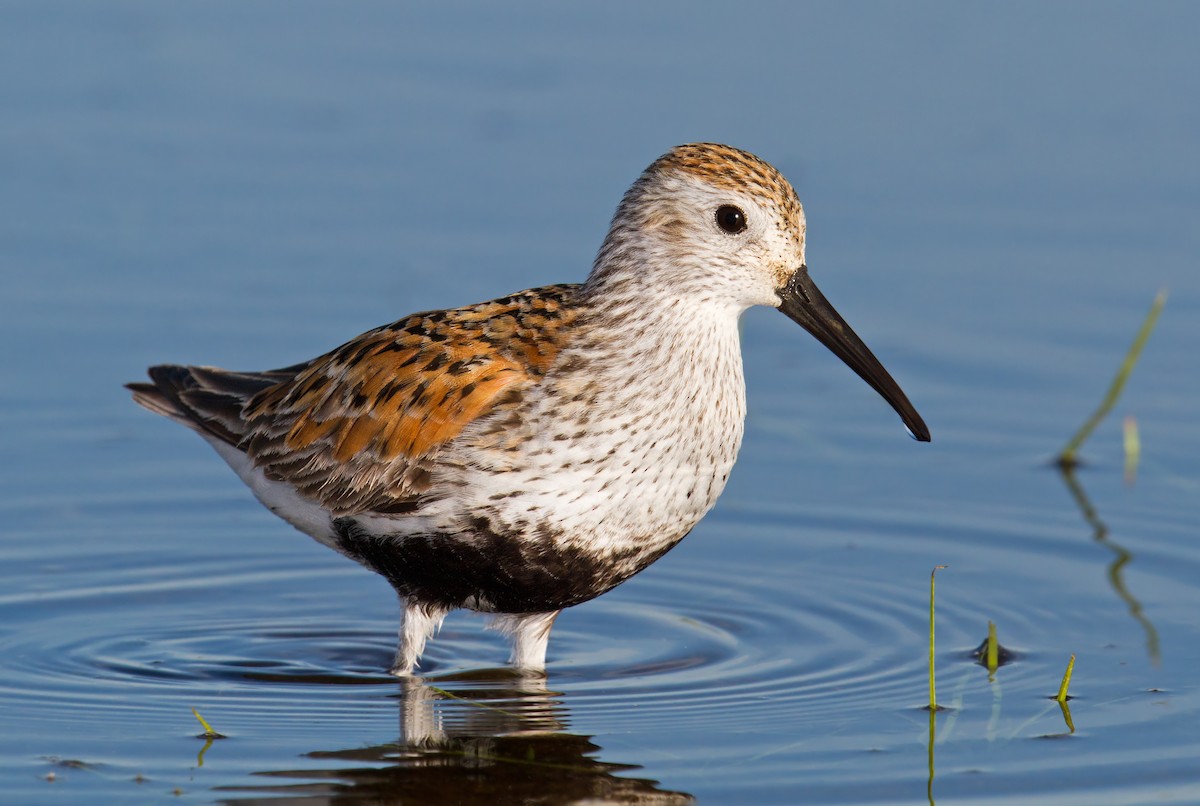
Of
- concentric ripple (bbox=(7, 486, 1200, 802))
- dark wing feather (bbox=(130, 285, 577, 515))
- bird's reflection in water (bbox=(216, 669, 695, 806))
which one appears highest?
dark wing feather (bbox=(130, 285, 577, 515))

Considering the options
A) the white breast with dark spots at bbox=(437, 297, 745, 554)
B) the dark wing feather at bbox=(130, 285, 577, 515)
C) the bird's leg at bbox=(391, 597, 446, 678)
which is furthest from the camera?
the bird's leg at bbox=(391, 597, 446, 678)

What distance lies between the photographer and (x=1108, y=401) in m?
11.9

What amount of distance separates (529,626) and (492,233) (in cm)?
543

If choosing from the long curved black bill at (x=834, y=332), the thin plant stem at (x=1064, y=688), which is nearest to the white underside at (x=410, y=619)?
the long curved black bill at (x=834, y=332)

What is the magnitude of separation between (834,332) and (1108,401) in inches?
124

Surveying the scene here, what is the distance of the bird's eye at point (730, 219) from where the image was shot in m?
8.98

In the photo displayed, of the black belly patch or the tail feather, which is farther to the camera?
the tail feather

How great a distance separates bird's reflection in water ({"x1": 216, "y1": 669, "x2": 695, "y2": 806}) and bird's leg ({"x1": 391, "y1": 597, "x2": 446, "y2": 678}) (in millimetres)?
223

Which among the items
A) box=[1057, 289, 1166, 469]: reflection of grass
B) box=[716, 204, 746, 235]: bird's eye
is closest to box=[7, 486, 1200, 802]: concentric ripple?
box=[1057, 289, 1166, 469]: reflection of grass

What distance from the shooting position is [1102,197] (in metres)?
15.2

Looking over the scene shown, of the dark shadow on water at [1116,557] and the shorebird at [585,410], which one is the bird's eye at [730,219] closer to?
the shorebird at [585,410]

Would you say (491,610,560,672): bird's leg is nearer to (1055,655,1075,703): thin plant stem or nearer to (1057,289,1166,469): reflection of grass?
(1055,655,1075,703): thin plant stem

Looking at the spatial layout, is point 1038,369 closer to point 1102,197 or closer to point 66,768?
point 1102,197

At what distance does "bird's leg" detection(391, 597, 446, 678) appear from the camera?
957cm
